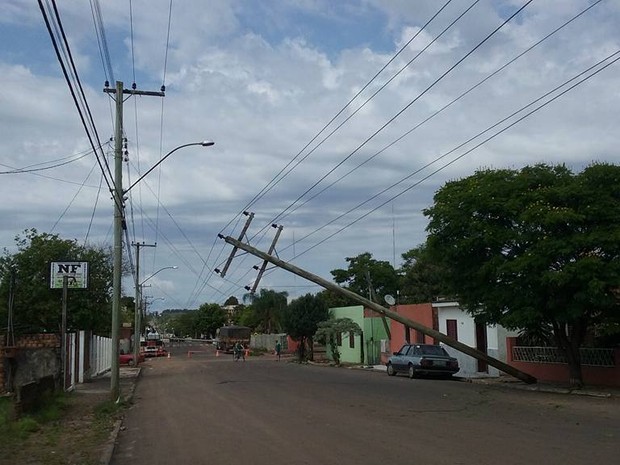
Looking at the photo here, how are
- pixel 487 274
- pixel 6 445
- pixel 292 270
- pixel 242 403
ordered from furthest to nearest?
pixel 292 270 < pixel 487 274 < pixel 242 403 < pixel 6 445

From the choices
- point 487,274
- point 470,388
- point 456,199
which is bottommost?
point 470,388

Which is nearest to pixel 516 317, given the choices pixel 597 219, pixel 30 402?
→ pixel 597 219

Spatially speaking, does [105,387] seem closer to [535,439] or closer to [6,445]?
[6,445]

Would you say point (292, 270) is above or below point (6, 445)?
above

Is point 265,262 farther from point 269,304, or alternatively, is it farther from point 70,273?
point 269,304

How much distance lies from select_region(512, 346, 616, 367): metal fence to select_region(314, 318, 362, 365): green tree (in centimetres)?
1873

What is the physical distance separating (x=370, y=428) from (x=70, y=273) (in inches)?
577

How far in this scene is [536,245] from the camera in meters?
21.1

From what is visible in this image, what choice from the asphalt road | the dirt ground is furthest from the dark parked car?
the dirt ground

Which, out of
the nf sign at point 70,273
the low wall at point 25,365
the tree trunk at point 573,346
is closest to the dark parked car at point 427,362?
the tree trunk at point 573,346

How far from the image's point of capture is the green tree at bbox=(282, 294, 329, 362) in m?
53.2

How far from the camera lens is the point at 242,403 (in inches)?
762

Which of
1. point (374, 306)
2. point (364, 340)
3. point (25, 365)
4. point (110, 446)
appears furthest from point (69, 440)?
point (364, 340)

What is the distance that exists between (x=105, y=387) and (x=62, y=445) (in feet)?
50.9
